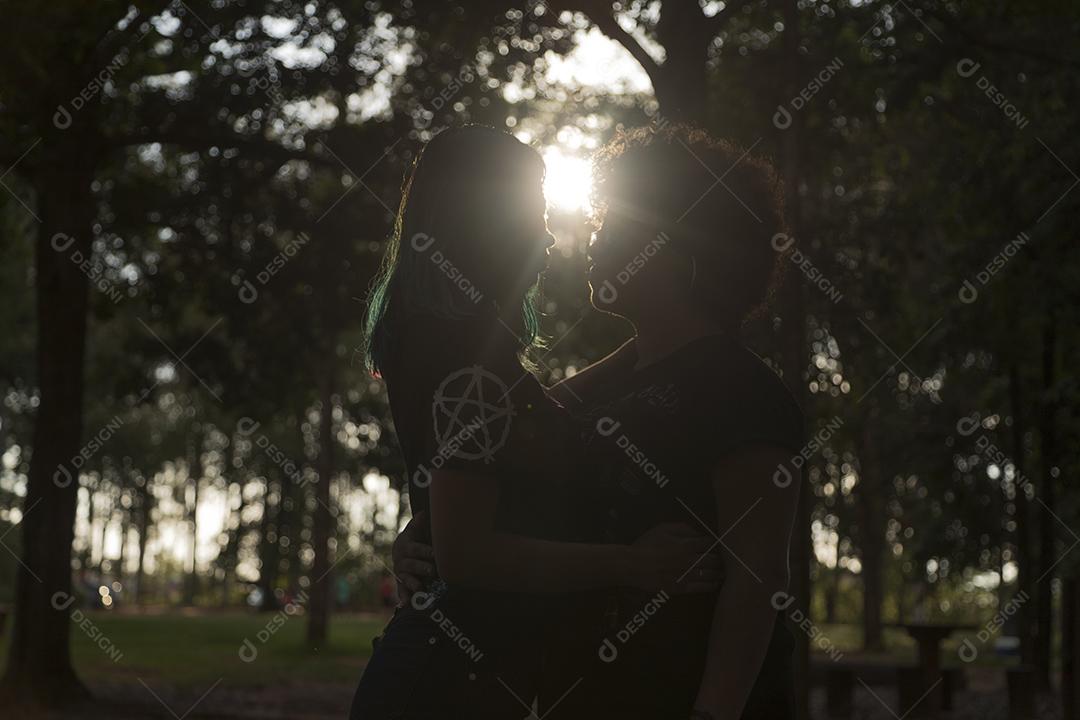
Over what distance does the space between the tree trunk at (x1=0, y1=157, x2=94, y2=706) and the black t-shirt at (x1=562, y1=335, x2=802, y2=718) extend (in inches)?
536

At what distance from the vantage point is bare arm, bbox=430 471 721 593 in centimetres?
249

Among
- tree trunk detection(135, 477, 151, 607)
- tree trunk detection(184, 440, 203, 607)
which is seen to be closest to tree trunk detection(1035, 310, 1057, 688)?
tree trunk detection(184, 440, 203, 607)

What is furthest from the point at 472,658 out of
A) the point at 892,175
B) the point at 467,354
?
the point at 892,175

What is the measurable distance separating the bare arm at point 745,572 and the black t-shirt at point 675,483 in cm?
3

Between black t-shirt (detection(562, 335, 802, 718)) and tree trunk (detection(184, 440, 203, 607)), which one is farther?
tree trunk (detection(184, 440, 203, 607))

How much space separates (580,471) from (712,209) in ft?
1.77

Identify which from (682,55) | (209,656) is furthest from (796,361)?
(209,656)

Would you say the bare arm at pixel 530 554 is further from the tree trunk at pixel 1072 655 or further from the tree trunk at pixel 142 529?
the tree trunk at pixel 142 529

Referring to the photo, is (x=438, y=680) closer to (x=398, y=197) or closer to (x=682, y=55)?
(x=682, y=55)

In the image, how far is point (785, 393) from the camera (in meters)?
2.63

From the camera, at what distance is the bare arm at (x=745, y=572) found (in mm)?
2518

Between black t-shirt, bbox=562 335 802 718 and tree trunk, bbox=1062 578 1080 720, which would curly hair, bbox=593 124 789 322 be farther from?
tree trunk, bbox=1062 578 1080 720

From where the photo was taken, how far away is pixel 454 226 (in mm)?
2641

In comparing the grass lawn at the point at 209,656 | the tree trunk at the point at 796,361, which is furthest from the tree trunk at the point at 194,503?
the tree trunk at the point at 796,361
